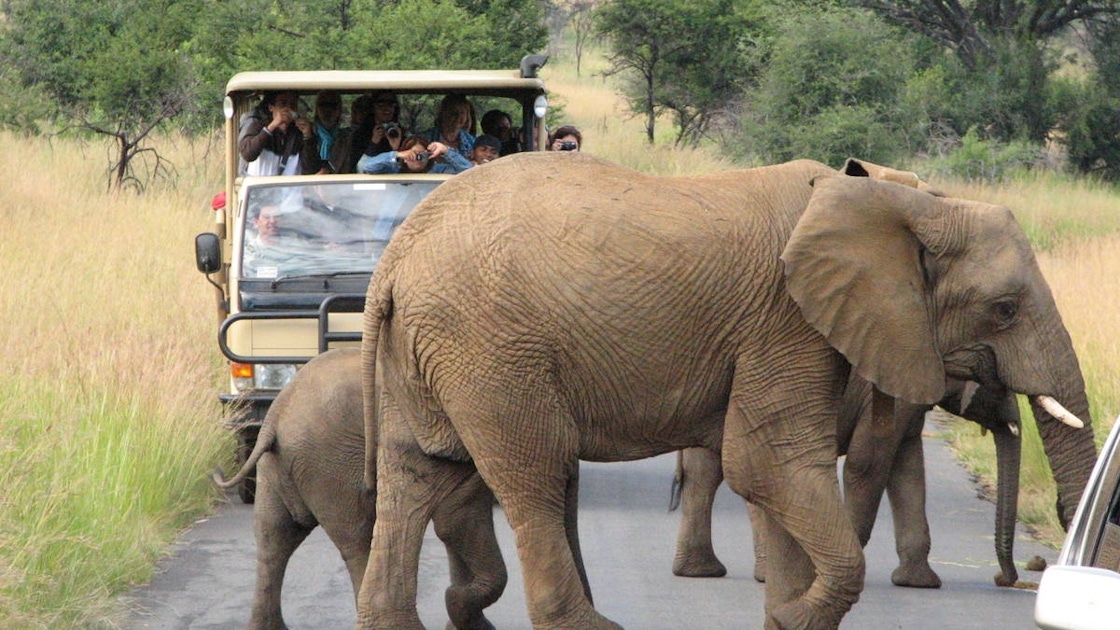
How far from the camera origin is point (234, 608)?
7.02 m

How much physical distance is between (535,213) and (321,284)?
397 centimetres

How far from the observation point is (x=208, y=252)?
9367 mm

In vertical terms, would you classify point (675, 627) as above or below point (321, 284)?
below

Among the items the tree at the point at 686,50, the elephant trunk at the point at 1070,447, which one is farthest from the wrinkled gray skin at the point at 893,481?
the tree at the point at 686,50

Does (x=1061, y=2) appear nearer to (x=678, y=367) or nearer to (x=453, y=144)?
(x=453, y=144)

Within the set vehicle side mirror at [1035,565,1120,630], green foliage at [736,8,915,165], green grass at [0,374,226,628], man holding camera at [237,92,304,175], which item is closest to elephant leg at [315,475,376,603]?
green grass at [0,374,226,628]

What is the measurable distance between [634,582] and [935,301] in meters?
2.52

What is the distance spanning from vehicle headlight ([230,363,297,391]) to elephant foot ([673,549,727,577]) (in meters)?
2.54

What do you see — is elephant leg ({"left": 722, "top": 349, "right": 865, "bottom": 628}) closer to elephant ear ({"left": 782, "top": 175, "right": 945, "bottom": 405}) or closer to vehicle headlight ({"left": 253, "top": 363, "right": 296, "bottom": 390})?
elephant ear ({"left": 782, "top": 175, "right": 945, "bottom": 405})

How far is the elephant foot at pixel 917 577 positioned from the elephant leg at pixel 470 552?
2226 millimetres

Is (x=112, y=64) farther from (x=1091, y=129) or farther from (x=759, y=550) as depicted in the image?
(x=1091, y=129)

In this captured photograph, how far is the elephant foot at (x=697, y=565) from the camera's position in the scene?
7746mm

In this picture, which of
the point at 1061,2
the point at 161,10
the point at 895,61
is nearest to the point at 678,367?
the point at 161,10

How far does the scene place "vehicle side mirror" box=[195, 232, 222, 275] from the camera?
30.7 ft
